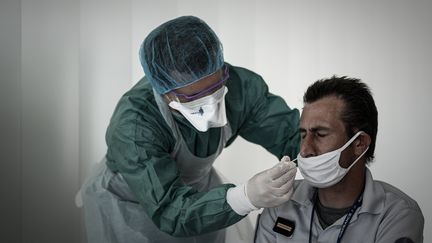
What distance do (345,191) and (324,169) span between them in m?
0.12

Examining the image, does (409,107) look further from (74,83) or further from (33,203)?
(33,203)

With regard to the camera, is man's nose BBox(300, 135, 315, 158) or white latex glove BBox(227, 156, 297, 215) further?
man's nose BBox(300, 135, 315, 158)

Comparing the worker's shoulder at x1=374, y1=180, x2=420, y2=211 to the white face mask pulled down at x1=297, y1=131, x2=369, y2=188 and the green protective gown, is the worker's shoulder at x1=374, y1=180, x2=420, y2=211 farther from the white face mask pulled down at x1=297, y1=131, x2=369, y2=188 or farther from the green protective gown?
the green protective gown

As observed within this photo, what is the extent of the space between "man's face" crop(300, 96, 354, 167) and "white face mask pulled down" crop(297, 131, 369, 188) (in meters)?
0.02

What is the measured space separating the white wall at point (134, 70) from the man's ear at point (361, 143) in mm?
1256

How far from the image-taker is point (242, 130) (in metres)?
2.02

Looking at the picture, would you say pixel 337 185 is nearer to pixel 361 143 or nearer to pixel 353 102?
pixel 361 143

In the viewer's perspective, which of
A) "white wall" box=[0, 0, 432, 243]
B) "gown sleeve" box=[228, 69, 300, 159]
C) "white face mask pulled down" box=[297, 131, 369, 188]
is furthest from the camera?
"white wall" box=[0, 0, 432, 243]

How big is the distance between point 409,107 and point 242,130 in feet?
4.63

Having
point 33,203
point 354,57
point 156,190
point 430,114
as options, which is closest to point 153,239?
point 156,190

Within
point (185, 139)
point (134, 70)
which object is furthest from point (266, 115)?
point (134, 70)

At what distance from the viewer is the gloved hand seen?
1.50m

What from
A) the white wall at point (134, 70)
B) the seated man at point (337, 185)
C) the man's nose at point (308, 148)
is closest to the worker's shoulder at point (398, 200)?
the seated man at point (337, 185)

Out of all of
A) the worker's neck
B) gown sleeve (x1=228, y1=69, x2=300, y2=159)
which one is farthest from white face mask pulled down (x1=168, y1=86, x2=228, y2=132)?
the worker's neck
